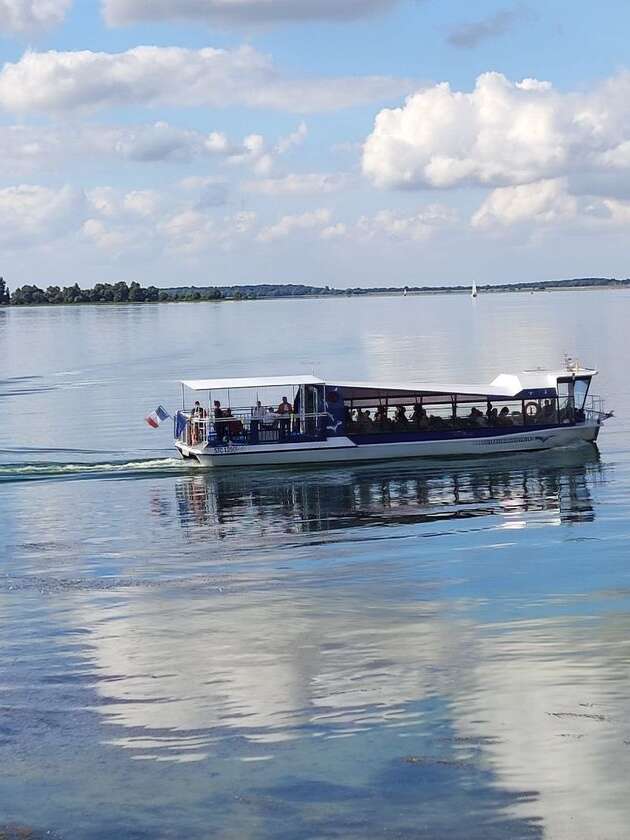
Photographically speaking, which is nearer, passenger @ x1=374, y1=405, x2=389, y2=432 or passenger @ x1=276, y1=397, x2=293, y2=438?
passenger @ x1=276, y1=397, x2=293, y2=438

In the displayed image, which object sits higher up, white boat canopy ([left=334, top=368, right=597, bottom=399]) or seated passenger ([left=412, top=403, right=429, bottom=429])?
white boat canopy ([left=334, top=368, right=597, bottom=399])

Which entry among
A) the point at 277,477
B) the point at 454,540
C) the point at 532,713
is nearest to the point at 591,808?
the point at 532,713

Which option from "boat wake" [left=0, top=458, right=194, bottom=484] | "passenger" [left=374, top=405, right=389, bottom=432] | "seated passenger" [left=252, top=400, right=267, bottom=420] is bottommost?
"boat wake" [left=0, top=458, right=194, bottom=484]

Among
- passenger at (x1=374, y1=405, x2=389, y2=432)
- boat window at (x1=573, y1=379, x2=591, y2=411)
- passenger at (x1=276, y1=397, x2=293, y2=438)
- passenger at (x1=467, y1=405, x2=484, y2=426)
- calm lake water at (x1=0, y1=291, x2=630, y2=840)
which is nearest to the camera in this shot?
calm lake water at (x1=0, y1=291, x2=630, y2=840)

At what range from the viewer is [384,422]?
61125 mm

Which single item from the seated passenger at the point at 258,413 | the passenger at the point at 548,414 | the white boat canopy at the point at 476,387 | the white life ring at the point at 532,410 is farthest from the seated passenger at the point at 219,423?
the passenger at the point at 548,414

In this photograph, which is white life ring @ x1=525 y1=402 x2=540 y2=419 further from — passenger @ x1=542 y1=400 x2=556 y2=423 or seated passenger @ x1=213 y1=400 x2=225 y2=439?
seated passenger @ x1=213 y1=400 x2=225 y2=439

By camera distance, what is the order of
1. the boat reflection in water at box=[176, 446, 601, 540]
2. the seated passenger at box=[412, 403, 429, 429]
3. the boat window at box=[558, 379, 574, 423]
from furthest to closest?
1. the boat window at box=[558, 379, 574, 423]
2. the seated passenger at box=[412, 403, 429, 429]
3. the boat reflection in water at box=[176, 446, 601, 540]

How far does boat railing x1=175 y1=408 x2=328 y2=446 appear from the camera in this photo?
194 ft

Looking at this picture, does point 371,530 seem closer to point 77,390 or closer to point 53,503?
point 53,503

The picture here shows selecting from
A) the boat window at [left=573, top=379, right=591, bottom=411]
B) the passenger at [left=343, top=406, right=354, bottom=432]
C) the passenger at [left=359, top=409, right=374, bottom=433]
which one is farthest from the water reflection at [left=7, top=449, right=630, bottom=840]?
the boat window at [left=573, top=379, right=591, bottom=411]

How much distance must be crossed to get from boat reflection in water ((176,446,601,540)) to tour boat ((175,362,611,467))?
1.17 m

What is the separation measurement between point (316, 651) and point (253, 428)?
31.8m

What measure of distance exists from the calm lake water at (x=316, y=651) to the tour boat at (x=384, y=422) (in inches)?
59.3
